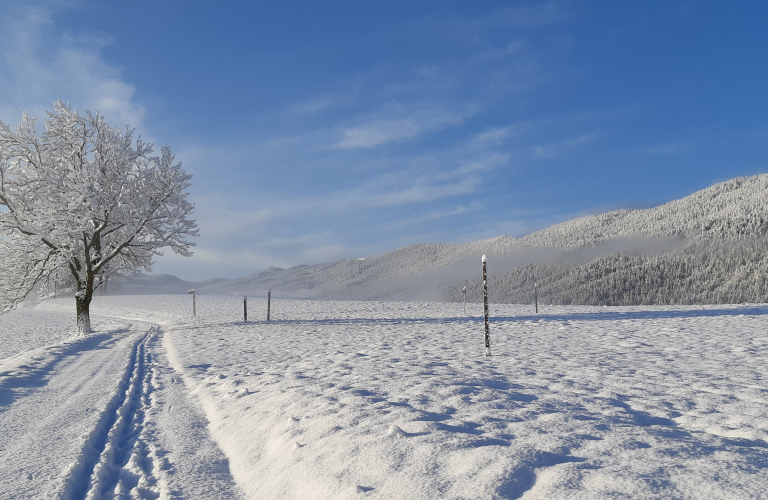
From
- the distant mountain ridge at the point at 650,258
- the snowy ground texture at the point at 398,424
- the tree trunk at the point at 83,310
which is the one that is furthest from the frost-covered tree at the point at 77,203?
the distant mountain ridge at the point at 650,258

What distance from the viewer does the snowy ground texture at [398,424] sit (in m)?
3.60

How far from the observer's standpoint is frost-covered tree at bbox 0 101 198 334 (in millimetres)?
18984

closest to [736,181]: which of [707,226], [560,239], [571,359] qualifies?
[707,226]

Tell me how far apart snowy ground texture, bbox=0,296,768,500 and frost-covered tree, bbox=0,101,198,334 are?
10.2 meters

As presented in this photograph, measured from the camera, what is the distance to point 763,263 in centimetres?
11975

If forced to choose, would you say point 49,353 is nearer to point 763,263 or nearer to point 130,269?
point 130,269

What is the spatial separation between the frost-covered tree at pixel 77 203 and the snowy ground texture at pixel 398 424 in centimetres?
1017

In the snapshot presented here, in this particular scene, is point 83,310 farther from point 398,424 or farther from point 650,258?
point 650,258

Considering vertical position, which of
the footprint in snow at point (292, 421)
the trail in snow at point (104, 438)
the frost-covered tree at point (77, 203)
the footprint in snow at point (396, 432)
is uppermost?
the frost-covered tree at point (77, 203)

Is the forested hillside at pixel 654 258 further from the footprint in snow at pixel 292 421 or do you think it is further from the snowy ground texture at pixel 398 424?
the footprint in snow at pixel 292 421

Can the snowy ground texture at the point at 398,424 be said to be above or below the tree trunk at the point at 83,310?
below

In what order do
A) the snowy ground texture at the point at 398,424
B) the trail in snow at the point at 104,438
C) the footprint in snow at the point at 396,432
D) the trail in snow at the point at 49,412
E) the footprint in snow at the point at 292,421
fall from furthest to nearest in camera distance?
1. the footprint in snow at the point at 292,421
2. the footprint in snow at the point at 396,432
3. the trail in snow at the point at 49,412
4. the trail in snow at the point at 104,438
5. the snowy ground texture at the point at 398,424

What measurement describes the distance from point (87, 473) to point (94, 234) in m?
20.5

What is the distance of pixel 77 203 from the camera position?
18125 millimetres
